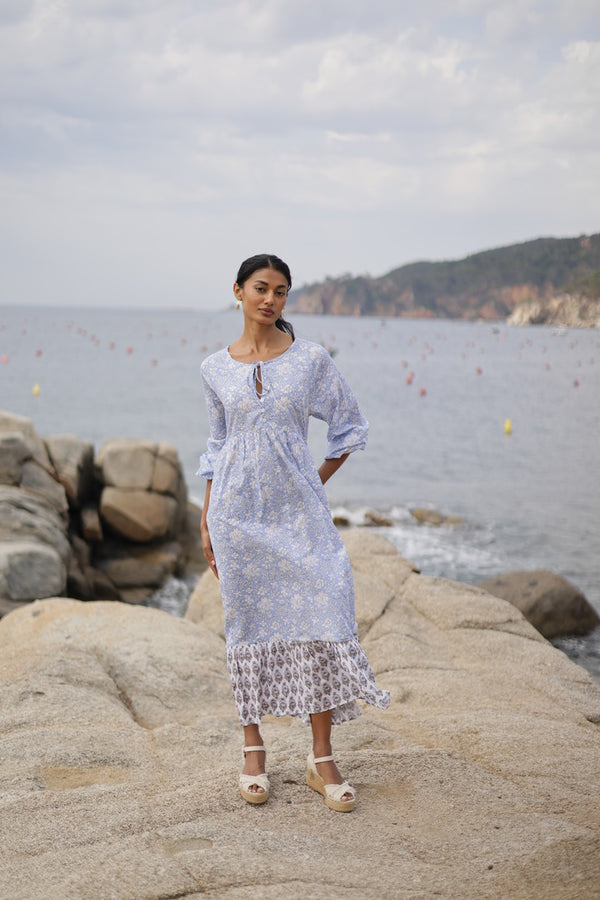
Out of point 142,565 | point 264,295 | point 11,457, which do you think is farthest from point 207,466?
point 142,565

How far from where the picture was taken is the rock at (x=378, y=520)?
15714mm

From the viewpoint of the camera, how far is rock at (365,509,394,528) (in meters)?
15.7

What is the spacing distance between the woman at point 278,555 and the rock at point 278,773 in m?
0.34

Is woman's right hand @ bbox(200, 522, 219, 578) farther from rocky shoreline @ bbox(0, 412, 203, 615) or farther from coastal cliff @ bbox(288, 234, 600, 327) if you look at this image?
coastal cliff @ bbox(288, 234, 600, 327)

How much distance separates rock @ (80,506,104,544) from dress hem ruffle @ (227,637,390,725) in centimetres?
930

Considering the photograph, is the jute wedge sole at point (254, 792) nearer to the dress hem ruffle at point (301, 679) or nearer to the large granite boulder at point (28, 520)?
the dress hem ruffle at point (301, 679)

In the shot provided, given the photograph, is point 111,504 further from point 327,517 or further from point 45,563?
point 327,517

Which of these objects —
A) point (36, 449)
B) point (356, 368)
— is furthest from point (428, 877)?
point (356, 368)

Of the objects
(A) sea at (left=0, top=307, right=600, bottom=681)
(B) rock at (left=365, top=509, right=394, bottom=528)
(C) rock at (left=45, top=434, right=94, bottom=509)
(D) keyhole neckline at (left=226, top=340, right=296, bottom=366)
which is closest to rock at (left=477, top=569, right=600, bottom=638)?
(A) sea at (left=0, top=307, right=600, bottom=681)

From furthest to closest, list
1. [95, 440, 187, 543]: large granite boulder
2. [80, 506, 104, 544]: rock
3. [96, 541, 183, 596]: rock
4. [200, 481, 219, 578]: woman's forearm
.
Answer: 1. [95, 440, 187, 543]: large granite boulder
2. [80, 506, 104, 544]: rock
3. [96, 541, 183, 596]: rock
4. [200, 481, 219, 578]: woman's forearm

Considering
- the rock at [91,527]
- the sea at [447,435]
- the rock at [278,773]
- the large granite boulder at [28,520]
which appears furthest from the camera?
the sea at [447,435]

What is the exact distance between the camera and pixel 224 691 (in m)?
5.30

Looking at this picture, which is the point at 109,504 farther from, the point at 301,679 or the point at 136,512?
the point at 301,679

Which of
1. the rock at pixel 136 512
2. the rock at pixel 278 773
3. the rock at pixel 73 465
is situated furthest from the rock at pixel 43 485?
the rock at pixel 278 773
